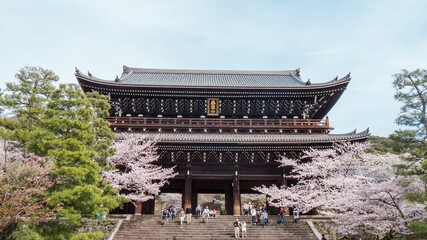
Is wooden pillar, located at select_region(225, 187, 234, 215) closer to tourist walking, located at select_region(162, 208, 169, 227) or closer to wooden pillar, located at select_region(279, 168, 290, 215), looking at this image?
wooden pillar, located at select_region(279, 168, 290, 215)

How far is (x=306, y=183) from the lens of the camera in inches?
973

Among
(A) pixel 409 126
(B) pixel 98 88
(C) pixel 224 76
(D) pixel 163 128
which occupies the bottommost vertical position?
(A) pixel 409 126

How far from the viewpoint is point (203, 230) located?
20750 millimetres

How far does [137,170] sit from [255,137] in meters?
8.94

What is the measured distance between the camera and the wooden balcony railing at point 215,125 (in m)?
27.8

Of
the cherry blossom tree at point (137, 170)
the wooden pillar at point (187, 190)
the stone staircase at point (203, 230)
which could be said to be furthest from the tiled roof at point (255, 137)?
the stone staircase at point (203, 230)

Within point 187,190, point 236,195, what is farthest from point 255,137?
point 187,190

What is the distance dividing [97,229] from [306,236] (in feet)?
40.3

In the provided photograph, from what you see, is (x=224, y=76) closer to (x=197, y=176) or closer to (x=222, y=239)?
(x=197, y=176)

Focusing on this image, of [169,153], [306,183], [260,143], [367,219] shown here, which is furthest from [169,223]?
[367,219]

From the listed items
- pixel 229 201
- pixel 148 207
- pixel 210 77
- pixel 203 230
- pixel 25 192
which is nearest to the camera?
pixel 25 192

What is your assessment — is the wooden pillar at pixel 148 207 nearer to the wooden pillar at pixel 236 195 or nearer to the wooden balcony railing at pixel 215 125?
the wooden balcony railing at pixel 215 125

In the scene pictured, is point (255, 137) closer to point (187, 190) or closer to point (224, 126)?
point (224, 126)

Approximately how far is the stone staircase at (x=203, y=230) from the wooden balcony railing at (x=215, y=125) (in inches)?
315
